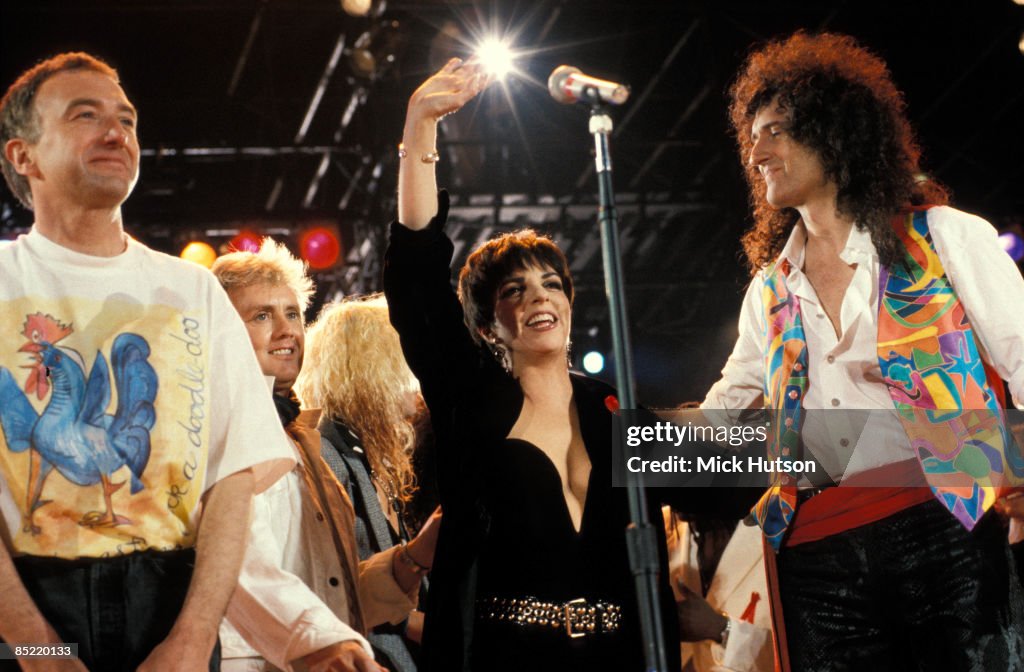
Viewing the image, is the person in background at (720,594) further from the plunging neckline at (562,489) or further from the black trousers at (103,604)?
the black trousers at (103,604)

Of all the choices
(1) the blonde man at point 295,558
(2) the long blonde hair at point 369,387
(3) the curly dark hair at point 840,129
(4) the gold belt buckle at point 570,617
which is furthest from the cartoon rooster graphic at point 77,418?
(3) the curly dark hair at point 840,129

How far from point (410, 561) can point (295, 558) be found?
348 millimetres

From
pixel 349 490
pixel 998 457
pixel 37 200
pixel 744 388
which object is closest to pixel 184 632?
pixel 37 200

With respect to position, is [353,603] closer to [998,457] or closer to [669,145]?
[998,457]

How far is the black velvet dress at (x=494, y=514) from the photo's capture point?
2.65 metres

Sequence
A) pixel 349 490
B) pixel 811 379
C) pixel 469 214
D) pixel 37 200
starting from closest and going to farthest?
pixel 37 200 → pixel 811 379 → pixel 349 490 → pixel 469 214

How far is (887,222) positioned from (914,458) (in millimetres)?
639

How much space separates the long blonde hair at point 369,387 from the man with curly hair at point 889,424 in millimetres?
1479

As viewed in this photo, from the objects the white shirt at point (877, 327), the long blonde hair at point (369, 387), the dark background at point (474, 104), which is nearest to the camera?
the white shirt at point (877, 327)

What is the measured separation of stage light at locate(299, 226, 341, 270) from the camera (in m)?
9.12

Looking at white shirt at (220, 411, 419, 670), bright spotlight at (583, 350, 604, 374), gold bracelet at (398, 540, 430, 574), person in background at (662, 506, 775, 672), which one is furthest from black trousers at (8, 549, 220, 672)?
bright spotlight at (583, 350, 604, 374)

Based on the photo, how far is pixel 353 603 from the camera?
3164 millimetres

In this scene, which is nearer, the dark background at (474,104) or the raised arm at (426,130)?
the raised arm at (426,130)

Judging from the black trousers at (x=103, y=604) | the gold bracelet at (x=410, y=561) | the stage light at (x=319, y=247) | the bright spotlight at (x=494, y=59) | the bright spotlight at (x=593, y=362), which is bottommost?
the black trousers at (x=103, y=604)
